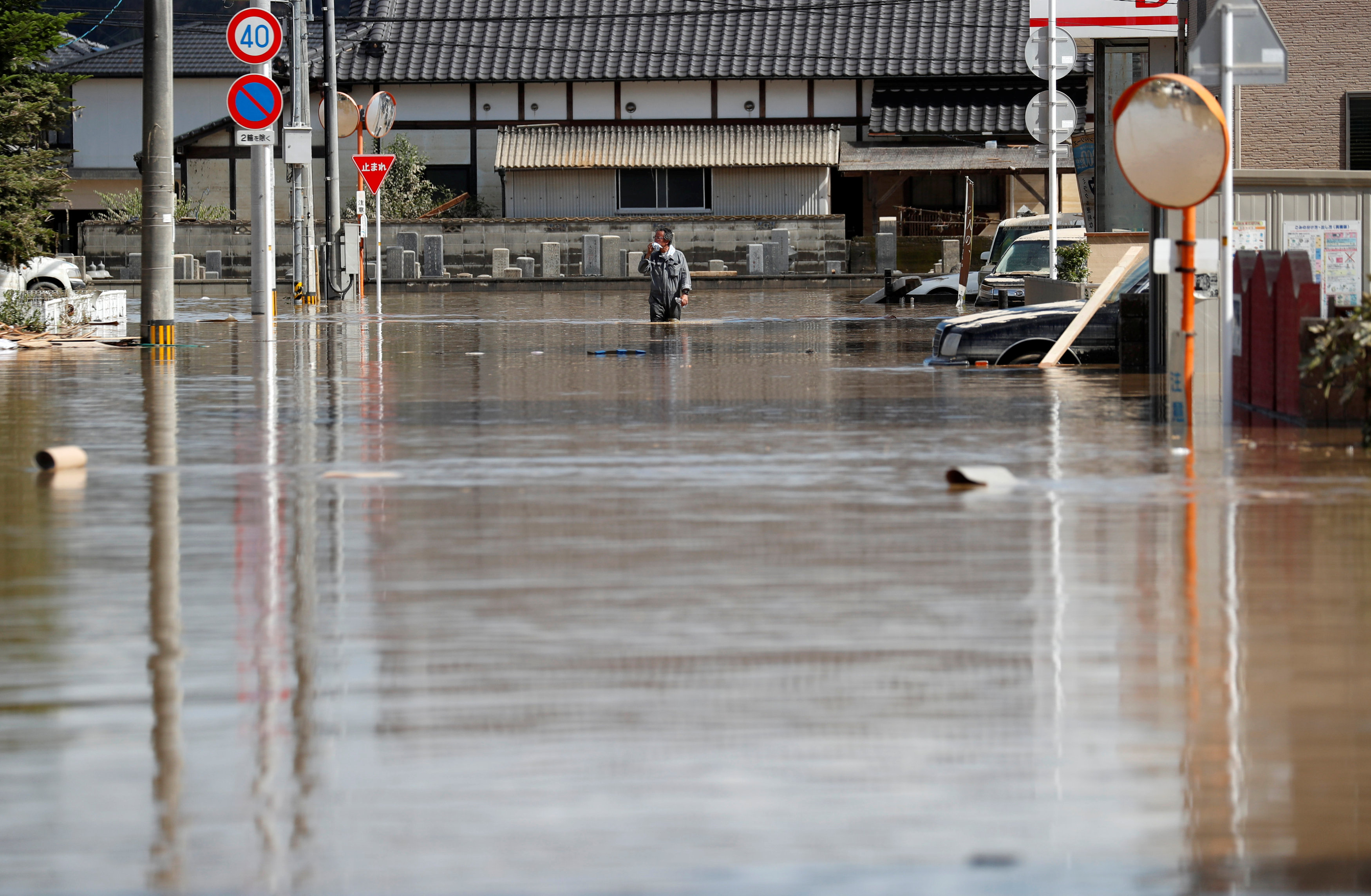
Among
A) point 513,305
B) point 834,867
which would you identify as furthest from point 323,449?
point 513,305

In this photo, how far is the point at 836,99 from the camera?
5669cm

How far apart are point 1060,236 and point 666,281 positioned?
6165 mm

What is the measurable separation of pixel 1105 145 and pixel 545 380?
1540cm

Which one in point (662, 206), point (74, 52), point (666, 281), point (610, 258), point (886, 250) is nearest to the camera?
point (666, 281)

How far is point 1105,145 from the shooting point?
99.9ft

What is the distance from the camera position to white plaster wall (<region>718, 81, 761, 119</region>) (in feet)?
185

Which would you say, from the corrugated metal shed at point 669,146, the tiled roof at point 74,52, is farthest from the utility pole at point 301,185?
the tiled roof at point 74,52

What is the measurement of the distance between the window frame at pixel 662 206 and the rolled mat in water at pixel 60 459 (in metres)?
46.2

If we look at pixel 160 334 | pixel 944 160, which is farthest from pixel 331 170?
pixel 160 334

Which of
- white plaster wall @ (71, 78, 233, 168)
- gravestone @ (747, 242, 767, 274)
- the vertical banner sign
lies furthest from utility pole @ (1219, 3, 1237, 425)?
white plaster wall @ (71, 78, 233, 168)

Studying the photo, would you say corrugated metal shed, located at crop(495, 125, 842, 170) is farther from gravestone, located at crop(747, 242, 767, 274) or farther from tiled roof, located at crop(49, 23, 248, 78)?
tiled roof, located at crop(49, 23, 248, 78)

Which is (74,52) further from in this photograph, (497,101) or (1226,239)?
(1226,239)

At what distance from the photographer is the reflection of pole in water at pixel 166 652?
4484mm

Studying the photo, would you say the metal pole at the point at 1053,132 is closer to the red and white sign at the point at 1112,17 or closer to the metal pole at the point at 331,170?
the red and white sign at the point at 1112,17
